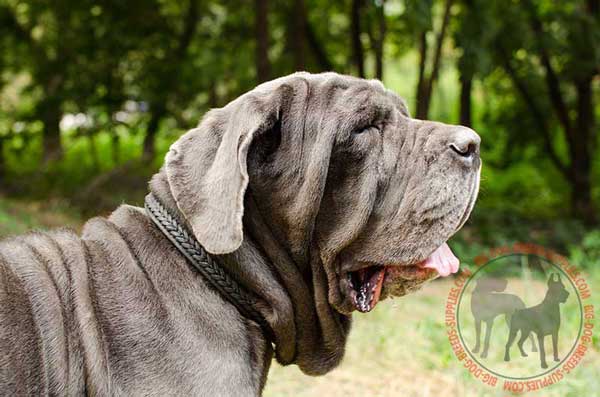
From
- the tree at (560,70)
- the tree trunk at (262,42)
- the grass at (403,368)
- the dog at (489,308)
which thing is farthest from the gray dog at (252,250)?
the tree at (560,70)

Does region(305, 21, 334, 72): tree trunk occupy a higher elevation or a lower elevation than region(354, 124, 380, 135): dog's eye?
lower

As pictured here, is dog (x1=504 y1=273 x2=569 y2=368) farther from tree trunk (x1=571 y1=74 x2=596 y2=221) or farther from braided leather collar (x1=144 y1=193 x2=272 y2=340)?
tree trunk (x1=571 y1=74 x2=596 y2=221)

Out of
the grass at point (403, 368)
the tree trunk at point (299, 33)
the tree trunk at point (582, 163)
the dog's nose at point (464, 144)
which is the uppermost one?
the dog's nose at point (464, 144)

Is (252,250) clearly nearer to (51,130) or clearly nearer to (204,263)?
(204,263)

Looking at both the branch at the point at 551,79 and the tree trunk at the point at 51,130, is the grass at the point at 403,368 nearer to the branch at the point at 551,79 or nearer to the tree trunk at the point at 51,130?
the branch at the point at 551,79

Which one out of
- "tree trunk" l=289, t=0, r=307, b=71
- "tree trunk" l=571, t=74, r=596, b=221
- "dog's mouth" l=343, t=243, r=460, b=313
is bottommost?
"tree trunk" l=571, t=74, r=596, b=221

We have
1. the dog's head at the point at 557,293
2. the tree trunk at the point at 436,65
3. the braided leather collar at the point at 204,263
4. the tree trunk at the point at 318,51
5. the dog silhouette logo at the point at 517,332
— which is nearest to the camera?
the braided leather collar at the point at 204,263

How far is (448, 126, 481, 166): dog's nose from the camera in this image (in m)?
3.13

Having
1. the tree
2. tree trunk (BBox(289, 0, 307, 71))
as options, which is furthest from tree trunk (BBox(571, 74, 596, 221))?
tree trunk (BBox(289, 0, 307, 71))

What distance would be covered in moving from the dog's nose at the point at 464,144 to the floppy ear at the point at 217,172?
734 mm

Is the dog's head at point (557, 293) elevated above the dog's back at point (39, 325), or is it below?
Result: below

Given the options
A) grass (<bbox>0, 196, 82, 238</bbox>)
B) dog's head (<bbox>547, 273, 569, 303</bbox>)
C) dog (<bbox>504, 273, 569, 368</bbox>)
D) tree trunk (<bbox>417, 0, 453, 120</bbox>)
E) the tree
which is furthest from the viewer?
the tree

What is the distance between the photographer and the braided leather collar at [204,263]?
3033 mm

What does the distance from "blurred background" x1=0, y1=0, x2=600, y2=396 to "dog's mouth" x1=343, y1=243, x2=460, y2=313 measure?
4794 mm
